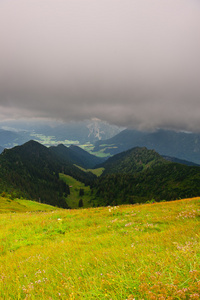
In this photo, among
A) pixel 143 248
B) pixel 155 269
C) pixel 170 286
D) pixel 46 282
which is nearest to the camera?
pixel 170 286

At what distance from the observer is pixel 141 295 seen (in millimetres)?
2334

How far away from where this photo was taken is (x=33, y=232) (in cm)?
1069

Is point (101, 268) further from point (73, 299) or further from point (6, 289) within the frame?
point (6, 289)

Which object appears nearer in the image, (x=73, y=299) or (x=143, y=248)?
(x=73, y=299)

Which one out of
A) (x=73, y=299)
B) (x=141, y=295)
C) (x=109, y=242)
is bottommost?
(x=109, y=242)

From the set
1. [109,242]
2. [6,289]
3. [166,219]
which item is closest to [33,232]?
[109,242]

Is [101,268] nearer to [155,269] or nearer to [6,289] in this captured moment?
[155,269]

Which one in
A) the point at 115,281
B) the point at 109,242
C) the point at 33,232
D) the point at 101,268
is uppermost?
the point at 115,281

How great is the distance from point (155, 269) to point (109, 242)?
4.02 metres

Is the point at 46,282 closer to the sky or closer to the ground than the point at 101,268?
closer to the ground

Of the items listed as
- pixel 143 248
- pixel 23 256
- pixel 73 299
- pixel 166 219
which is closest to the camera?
pixel 73 299

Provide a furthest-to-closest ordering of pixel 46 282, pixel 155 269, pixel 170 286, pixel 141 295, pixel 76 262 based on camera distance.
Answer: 1. pixel 76 262
2. pixel 46 282
3. pixel 155 269
4. pixel 141 295
5. pixel 170 286

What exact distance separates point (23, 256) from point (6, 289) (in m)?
2.81

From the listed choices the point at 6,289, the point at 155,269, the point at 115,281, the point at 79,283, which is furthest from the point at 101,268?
the point at 6,289
